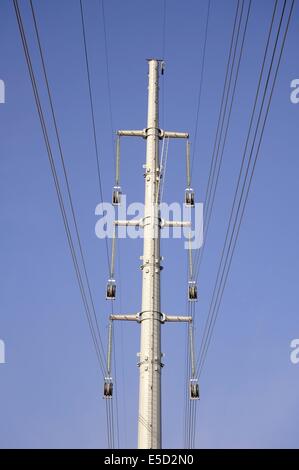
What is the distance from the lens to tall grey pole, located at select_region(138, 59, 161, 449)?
1797 centimetres

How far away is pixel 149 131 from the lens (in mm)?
23156

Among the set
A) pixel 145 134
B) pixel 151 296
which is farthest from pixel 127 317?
pixel 145 134

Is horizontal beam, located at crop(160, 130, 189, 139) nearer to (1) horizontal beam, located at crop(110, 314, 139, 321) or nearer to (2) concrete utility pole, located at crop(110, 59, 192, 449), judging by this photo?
(2) concrete utility pole, located at crop(110, 59, 192, 449)

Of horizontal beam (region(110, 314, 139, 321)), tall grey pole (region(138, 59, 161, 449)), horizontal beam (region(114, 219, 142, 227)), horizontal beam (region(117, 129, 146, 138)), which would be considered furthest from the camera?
horizontal beam (region(117, 129, 146, 138))

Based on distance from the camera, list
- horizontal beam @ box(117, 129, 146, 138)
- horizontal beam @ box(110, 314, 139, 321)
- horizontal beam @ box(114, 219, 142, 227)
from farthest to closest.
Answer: horizontal beam @ box(117, 129, 146, 138) → horizontal beam @ box(114, 219, 142, 227) → horizontal beam @ box(110, 314, 139, 321)

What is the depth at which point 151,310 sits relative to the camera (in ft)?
63.9

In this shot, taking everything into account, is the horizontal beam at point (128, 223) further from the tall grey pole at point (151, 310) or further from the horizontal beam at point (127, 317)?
the horizontal beam at point (127, 317)

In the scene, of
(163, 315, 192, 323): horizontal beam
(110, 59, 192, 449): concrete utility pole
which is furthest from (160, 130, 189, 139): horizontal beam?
(163, 315, 192, 323): horizontal beam

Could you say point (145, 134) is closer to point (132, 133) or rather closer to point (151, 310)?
point (132, 133)

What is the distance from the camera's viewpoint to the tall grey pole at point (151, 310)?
59.0 feet
